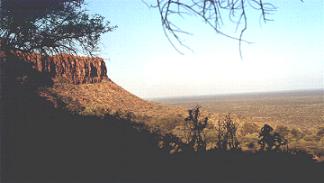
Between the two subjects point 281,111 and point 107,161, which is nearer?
point 107,161

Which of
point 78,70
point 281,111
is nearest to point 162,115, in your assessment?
point 78,70

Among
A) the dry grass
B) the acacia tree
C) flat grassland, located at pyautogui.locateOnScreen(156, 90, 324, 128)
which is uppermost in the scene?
the acacia tree

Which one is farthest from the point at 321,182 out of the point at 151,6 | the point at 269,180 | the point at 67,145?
the point at 151,6

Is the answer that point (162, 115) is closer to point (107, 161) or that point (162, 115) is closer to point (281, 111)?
point (107, 161)

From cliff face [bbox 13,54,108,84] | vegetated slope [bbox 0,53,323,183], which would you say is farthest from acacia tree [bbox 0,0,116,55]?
cliff face [bbox 13,54,108,84]

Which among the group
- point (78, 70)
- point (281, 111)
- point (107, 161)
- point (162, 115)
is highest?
point (78, 70)

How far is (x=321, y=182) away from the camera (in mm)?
6094

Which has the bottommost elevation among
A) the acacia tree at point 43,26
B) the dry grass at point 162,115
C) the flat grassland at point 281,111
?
the flat grassland at point 281,111

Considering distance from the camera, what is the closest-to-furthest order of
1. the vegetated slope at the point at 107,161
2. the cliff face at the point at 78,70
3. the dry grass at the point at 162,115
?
the vegetated slope at the point at 107,161 < the dry grass at the point at 162,115 < the cliff face at the point at 78,70

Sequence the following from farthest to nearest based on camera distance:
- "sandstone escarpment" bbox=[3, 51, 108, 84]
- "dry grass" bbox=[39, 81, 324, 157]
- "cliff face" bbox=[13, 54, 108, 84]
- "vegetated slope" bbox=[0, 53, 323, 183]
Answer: "cliff face" bbox=[13, 54, 108, 84] → "sandstone escarpment" bbox=[3, 51, 108, 84] → "dry grass" bbox=[39, 81, 324, 157] → "vegetated slope" bbox=[0, 53, 323, 183]

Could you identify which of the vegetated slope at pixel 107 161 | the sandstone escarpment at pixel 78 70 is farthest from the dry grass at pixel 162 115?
the vegetated slope at pixel 107 161

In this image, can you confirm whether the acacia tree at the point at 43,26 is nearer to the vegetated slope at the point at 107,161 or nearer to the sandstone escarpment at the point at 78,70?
the vegetated slope at the point at 107,161

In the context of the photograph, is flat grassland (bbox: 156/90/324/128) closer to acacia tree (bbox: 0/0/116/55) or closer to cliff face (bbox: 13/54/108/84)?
acacia tree (bbox: 0/0/116/55)

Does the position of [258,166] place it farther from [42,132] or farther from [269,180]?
[42,132]
